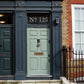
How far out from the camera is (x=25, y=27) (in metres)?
6.60

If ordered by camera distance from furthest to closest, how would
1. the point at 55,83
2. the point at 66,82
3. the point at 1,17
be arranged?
the point at 1,17 < the point at 55,83 < the point at 66,82

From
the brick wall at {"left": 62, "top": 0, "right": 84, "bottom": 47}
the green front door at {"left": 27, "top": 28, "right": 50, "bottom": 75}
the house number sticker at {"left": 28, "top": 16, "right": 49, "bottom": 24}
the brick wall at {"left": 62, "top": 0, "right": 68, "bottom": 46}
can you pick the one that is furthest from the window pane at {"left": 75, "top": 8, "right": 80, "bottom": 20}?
the green front door at {"left": 27, "top": 28, "right": 50, "bottom": 75}

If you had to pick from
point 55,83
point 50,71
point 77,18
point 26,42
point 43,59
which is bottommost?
point 55,83

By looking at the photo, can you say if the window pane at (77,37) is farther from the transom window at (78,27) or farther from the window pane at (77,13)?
the window pane at (77,13)

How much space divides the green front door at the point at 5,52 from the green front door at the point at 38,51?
2.73 ft

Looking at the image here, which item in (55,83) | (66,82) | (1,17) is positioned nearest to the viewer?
(66,82)

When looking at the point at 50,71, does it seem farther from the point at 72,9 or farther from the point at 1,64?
the point at 72,9

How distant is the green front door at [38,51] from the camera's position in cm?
670

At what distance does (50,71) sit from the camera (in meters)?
6.63

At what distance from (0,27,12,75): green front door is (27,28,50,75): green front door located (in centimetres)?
83

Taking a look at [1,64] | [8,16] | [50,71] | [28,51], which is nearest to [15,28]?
[8,16]

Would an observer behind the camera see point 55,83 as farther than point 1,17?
No

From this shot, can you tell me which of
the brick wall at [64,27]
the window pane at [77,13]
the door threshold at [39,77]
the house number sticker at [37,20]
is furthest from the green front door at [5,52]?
the window pane at [77,13]

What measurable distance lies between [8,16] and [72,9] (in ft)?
9.55
